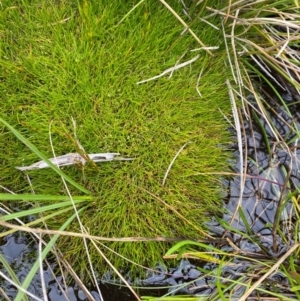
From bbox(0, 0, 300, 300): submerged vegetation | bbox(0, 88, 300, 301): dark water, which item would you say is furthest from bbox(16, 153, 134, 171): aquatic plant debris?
bbox(0, 88, 300, 301): dark water

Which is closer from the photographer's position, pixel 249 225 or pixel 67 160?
pixel 67 160

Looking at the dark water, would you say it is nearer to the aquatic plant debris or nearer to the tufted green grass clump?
the tufted green grass clump

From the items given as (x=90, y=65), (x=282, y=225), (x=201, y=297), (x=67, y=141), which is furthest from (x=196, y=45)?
(x=201, y=297)

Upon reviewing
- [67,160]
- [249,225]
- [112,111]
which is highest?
[112,111]

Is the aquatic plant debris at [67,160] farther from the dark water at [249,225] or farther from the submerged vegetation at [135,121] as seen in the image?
the dark water at [249,225]

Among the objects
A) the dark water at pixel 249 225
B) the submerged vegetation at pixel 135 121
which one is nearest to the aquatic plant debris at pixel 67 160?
the submerged vegetation at pixel 135 121

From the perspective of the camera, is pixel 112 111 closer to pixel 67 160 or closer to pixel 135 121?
pixel 135 121

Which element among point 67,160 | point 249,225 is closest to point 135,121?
point 67,160
